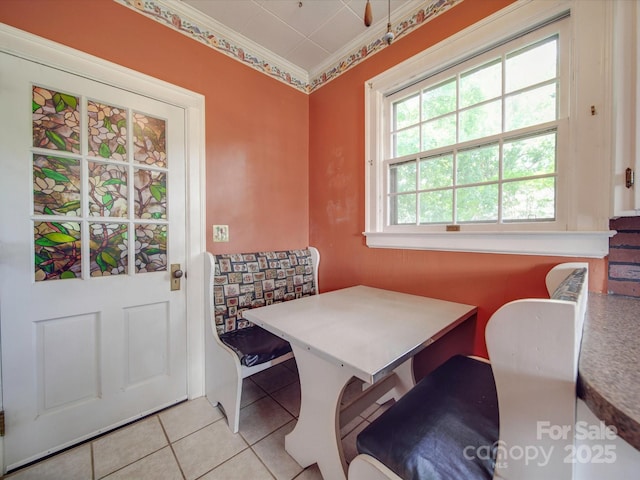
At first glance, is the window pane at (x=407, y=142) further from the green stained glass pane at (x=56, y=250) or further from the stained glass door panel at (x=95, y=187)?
the green stained glass pane at (x=56, y=250)

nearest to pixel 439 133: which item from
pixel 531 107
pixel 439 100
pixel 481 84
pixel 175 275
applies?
pixel 439 100

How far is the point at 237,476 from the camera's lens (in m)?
1.21

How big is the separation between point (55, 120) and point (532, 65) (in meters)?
2.61

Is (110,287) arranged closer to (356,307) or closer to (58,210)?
(58,210)

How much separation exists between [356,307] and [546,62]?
5.47 ft

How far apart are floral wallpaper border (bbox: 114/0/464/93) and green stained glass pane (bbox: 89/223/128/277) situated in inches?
54.1

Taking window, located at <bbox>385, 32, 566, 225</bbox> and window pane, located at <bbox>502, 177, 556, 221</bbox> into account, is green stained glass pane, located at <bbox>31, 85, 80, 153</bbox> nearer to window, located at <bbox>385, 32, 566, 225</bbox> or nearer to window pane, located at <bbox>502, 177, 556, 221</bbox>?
window, located at <bbox>385, 32, 566, 225</bbox>

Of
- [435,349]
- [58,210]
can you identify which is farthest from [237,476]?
[58,210]

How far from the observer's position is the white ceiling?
1.71 metres

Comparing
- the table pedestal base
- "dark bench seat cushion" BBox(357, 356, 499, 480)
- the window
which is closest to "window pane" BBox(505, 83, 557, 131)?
the window

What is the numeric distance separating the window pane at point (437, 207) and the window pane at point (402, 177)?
124 mm

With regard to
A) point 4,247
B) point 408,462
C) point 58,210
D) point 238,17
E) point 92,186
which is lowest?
point 408,462

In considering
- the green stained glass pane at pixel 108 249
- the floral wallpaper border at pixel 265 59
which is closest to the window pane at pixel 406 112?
the floral wallpaper border at pixel 265 59

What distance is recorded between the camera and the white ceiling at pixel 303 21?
171 cm
